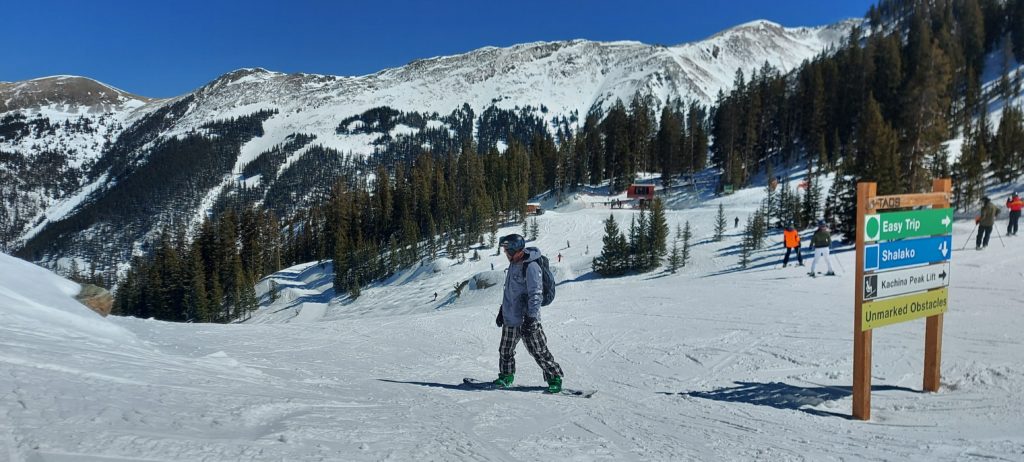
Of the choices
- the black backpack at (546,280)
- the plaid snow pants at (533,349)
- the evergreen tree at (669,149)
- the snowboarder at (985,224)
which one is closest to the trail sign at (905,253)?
the black backpack at (546,280)

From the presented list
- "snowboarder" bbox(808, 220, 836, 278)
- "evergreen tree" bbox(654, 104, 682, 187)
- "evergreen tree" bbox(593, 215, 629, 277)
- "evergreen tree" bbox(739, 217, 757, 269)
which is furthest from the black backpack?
"evergreen tree" bbox(654, 104, 682, 187)

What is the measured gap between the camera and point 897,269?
5547 millimetres

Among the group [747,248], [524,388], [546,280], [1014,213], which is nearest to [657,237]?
[747,248]

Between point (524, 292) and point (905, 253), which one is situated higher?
point (905, 253)

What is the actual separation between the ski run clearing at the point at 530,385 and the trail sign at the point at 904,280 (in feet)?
3.71

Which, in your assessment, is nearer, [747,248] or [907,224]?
[907,224]

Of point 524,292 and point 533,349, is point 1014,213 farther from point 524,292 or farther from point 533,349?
point 524,292

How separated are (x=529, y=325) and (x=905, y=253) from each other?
3963 millimetres

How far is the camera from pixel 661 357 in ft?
28.7

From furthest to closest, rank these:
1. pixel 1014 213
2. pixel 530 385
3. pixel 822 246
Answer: pixel 1014 213 → pixel 822 246 → pixel 530 385

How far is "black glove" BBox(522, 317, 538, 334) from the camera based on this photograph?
6.30 metres

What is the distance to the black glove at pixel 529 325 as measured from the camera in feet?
20.7

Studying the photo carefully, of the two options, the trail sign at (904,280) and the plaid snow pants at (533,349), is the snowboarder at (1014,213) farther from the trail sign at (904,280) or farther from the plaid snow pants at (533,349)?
the plaid snow pants at (533,349)

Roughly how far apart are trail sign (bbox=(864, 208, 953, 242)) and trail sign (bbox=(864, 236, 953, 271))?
7 cm
